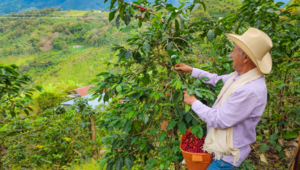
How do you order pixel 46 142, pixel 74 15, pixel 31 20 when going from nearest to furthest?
pixel 46 142, pixel 31 20, pixel 74 15

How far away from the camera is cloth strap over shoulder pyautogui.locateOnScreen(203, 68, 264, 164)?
0.95 metres

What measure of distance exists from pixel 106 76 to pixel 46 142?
2.67 metres

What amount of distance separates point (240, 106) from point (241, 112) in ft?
0.10

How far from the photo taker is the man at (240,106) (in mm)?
890

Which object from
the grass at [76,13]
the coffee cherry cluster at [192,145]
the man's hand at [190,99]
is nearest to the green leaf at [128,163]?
the coffee cherry cluster at [192,145]

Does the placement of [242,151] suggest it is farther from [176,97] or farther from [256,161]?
[256,161]

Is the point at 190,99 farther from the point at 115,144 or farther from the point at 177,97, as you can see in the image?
the point at 115,144

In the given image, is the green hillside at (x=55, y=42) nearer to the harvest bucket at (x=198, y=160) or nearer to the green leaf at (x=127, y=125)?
the green leaf at (x=127, y=125)

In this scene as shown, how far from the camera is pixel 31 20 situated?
105 feet

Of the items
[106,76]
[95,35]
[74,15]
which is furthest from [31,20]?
[106,76]

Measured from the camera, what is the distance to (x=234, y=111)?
0.88 m

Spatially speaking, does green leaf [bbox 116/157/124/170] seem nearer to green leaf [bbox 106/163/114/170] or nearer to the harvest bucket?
green leaf [bbox 106/163/114/170]

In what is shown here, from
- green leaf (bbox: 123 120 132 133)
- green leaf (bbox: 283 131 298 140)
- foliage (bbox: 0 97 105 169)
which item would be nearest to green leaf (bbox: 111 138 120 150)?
green leaf (bbox: 123 120 132 133)

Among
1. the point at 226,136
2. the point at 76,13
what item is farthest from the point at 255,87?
the point at 76,13
